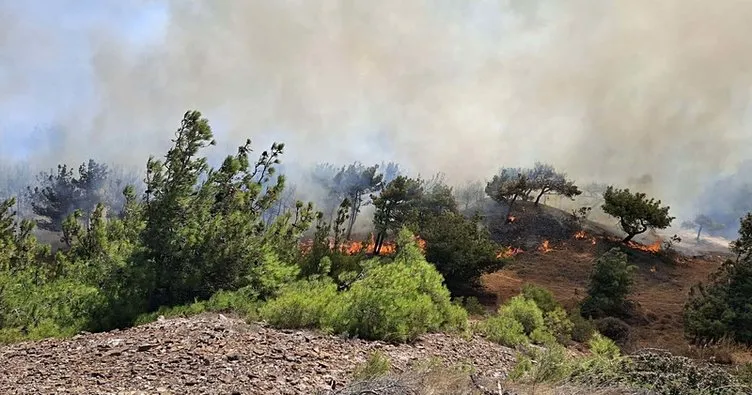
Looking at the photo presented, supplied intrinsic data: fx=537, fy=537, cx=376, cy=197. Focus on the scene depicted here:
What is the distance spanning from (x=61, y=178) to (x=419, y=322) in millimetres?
38376

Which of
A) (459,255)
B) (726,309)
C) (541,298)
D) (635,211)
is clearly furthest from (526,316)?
(635,211)

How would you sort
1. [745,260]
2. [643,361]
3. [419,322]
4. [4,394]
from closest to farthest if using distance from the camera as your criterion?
[4,394] < [643,361] < [419,322] < [745,260]

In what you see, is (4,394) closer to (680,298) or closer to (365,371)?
(365,371)

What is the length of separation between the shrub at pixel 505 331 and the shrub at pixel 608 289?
739cm

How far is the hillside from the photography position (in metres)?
17.2

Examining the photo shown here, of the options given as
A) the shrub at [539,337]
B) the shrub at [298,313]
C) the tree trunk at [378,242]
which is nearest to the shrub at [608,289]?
the shrub at [539,337]

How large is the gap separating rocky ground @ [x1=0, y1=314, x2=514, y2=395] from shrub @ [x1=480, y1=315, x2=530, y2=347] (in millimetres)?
2131

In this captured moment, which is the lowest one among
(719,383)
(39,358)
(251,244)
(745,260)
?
(39,358)

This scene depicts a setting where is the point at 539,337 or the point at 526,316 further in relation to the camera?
the point at 526,316

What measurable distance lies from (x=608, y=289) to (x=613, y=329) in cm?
292

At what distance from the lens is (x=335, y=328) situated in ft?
23.2

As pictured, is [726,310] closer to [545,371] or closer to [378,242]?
[545,371]

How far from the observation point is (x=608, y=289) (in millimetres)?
17000

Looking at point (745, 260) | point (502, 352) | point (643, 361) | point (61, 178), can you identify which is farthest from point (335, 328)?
point (61, 178)
